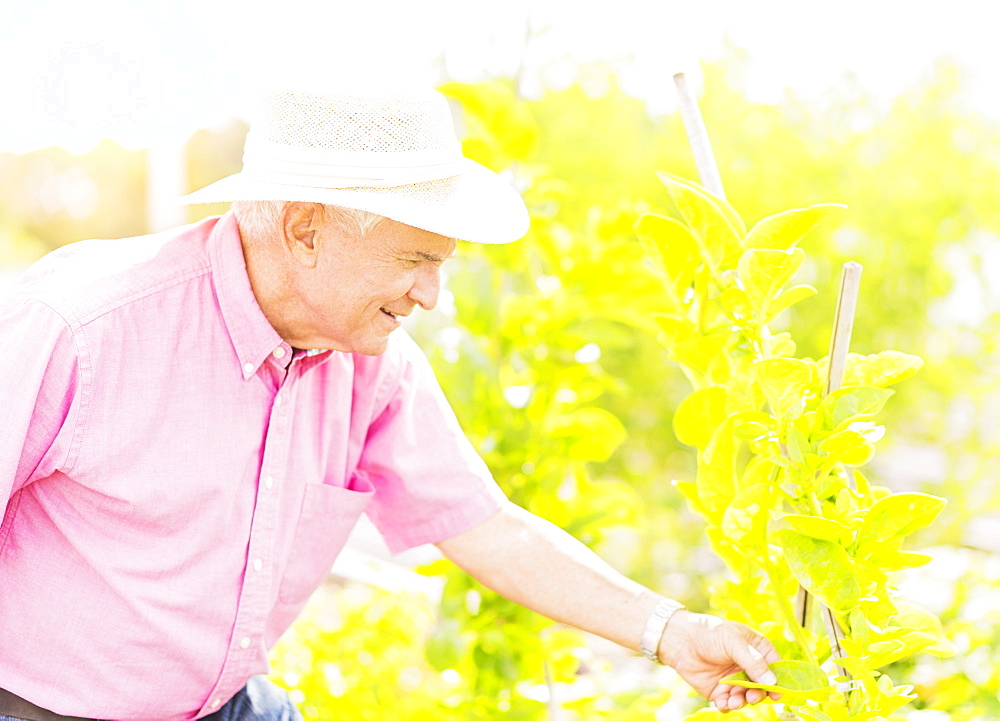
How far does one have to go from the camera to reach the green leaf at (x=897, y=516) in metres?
0.92

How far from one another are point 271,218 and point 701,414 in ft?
1.79

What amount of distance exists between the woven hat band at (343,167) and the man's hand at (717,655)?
0.62 meters

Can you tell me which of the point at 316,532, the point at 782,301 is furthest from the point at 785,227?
the point at 316,532

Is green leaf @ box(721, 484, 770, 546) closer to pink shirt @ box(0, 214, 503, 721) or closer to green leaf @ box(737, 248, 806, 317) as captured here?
green leaf @ box(737, 248, 806, 317)

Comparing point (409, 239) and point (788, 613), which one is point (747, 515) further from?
point (409, 239)

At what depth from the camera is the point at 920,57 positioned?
2170 millimetres

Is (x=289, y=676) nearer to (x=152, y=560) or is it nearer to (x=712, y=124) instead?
(x=152, y=560)

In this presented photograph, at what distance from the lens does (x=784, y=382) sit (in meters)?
0.95

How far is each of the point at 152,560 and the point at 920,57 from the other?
6.31 ft

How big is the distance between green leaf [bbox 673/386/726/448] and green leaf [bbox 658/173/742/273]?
139mm

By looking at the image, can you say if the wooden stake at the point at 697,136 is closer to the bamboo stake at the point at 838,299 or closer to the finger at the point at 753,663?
the bamboo stake at the point at 838,299

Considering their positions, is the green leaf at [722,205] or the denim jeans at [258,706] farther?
the denim jeans at [258,706]

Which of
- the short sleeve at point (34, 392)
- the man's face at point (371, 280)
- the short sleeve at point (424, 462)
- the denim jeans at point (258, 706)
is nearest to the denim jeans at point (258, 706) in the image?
the denim jeans at point (258, 706)

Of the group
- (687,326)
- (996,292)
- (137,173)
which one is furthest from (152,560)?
(137,173)
